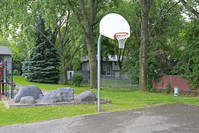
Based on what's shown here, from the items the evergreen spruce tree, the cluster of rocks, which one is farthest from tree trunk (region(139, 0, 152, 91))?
the evergreen spruce tree

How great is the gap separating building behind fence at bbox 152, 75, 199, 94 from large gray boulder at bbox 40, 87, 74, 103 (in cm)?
1293

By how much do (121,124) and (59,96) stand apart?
503 cm

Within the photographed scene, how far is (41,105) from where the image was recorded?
10.8 metres

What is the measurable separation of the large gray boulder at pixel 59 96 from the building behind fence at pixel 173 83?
1293 centimetres

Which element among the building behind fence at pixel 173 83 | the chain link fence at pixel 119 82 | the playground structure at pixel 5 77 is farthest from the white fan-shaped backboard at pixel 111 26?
the chain link fence at pixel 119 82

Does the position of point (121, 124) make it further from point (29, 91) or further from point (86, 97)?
point (29, 91)

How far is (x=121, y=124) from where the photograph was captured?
286 inches

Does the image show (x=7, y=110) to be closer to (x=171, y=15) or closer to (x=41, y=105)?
(x=41, y=105)

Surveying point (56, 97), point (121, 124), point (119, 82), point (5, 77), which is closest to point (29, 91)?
point (56, 97)

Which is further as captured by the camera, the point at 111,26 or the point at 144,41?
the point at 144,41

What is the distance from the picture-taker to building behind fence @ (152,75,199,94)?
2083 cm

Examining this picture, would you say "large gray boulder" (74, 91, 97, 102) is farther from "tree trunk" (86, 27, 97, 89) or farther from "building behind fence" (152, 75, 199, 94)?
"building behind fence" (152, 75, 199, 94)

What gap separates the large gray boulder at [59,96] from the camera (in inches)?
445

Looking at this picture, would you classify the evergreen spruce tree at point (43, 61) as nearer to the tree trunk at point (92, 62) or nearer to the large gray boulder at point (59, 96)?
the tree trunk at point (92, 62)
